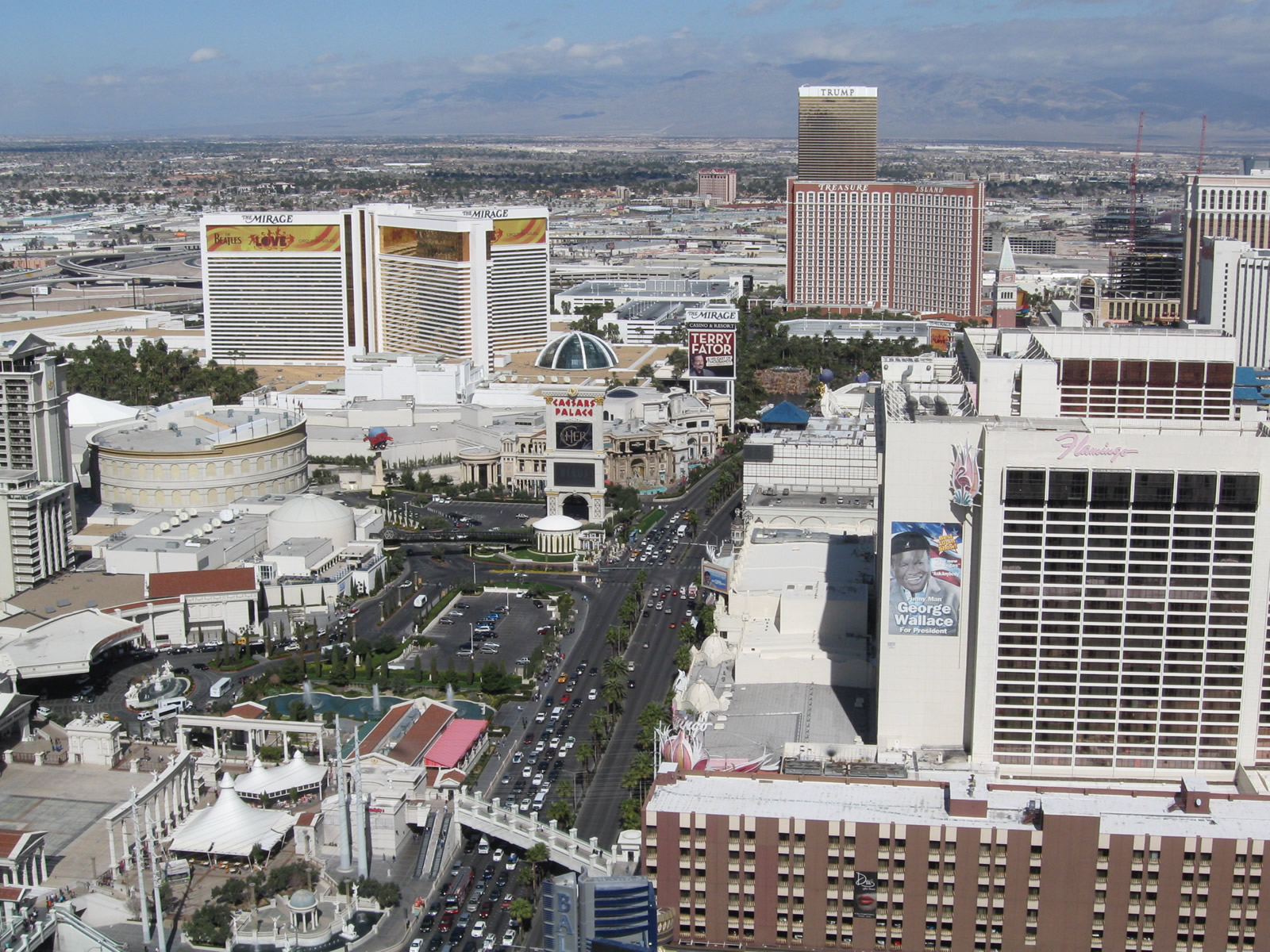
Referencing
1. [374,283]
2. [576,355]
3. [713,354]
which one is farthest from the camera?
[374,283]

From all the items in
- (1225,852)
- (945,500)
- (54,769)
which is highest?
(945,500)

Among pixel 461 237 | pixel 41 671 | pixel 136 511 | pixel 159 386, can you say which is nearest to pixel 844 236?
pixel 461 237

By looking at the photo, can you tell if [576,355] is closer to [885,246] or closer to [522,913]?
[885,246]

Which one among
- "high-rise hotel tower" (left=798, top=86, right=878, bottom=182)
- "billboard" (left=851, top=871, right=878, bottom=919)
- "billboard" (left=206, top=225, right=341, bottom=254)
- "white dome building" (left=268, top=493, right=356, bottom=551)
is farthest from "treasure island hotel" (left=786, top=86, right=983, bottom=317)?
"billboard" (left=851, top=871, right=878, bottom=919)

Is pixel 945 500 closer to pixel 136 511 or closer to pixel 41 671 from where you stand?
pixel 41 671

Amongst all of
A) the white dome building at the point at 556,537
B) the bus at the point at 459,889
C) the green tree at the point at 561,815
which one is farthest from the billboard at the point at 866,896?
the white dome building at the point at 556,537

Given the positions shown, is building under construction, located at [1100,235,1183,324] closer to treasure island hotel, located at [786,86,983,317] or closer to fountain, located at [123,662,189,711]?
treasure island hotel, located at [786,86,983,317]

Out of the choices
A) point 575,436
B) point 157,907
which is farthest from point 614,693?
point 575,436

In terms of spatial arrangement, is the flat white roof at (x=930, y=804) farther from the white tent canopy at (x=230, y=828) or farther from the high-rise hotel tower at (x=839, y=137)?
the high-rise hotel tower at (x=839, y=137)
